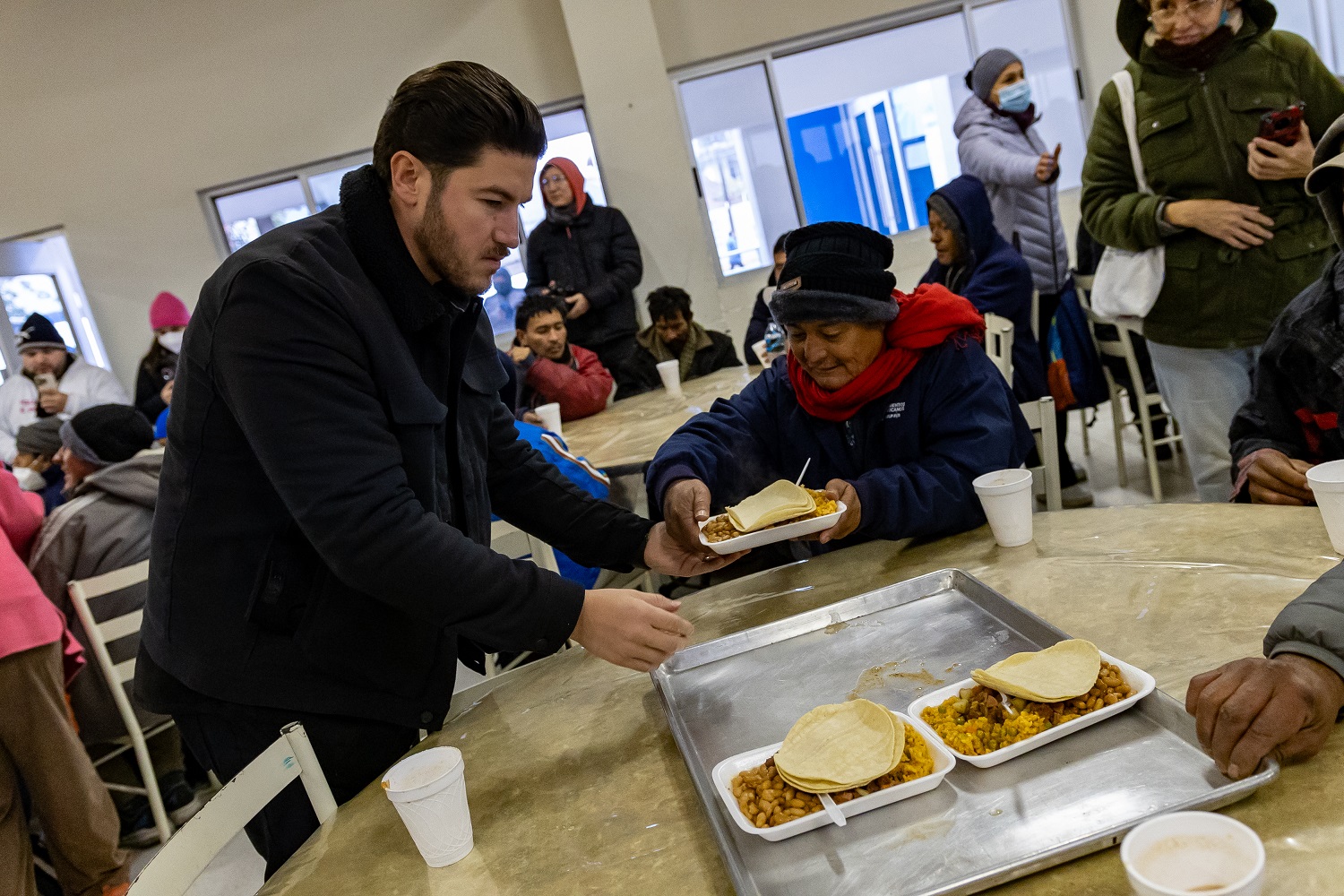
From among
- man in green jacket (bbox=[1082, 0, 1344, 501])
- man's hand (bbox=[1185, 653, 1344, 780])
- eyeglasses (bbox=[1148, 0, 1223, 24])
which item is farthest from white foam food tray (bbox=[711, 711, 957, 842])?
eyeglasses (bbox=[1148, 0, 1223, 24])

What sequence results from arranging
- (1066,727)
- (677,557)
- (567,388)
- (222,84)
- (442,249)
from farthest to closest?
(222,84), (567,388), (677,557), (442,249), (1066,727)

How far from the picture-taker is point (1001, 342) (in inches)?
126

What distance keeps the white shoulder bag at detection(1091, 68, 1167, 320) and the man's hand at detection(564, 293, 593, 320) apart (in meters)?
3.40

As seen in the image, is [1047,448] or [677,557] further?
[1047,448]

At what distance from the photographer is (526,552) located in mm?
2609

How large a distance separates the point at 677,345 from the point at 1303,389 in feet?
12.5

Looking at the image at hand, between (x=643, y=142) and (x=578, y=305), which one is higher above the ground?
(x=643, y=142)

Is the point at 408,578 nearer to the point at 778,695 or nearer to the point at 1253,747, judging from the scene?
the point at 778,695

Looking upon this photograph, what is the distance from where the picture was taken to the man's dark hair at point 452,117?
4.15 feet

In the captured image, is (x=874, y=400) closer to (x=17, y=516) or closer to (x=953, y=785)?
(x=953, y=785)

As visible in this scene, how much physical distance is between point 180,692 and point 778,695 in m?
0.89

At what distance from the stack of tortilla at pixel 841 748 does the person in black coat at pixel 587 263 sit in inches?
182

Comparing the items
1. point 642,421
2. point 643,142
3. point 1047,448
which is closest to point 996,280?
point 642,421

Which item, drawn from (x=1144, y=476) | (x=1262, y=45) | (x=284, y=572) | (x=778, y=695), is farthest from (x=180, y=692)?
(x=1144, y=476)
